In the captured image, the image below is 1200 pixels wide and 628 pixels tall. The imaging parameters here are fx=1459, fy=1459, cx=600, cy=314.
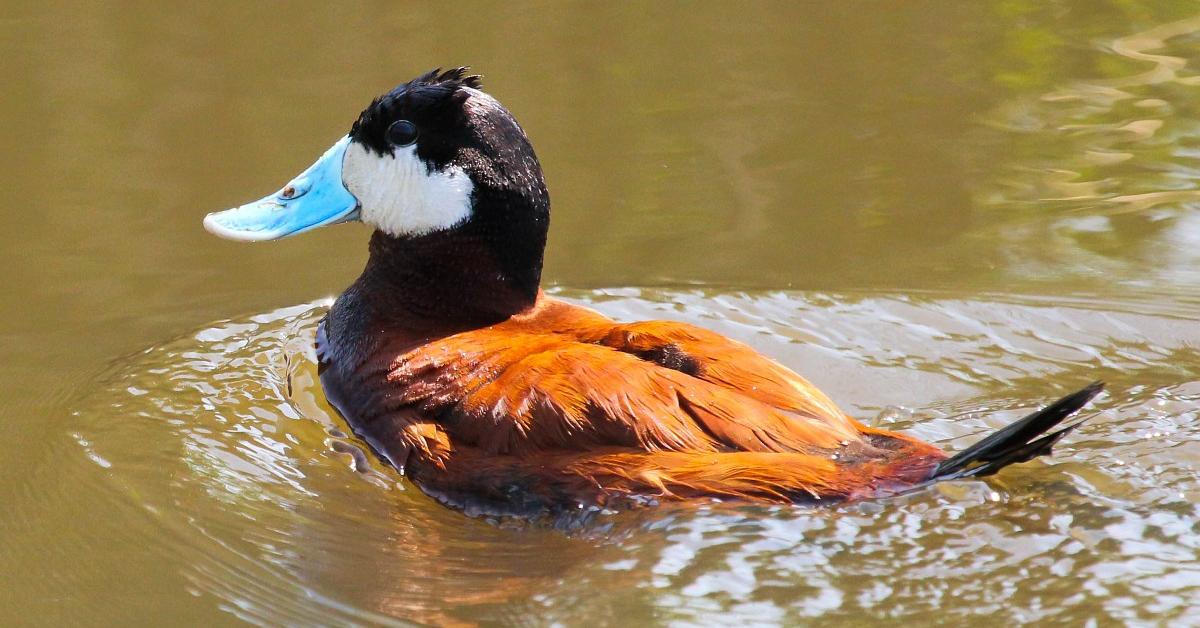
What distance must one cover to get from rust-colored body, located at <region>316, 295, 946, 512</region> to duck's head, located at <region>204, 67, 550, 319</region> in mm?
471

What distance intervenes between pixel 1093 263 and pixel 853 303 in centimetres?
102

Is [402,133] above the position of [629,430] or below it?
above

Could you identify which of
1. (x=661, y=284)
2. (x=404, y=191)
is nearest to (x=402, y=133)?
(x=404, y=191)

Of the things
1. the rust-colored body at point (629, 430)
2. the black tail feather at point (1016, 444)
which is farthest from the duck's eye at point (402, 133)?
the black tail feather at point (1016, 444)

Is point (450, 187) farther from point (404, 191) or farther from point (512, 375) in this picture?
point (512, 375)

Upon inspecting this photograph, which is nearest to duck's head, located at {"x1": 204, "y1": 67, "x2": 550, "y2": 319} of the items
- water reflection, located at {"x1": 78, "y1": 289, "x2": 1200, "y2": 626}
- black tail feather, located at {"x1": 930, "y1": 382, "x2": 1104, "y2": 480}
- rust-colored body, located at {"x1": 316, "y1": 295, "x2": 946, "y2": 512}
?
rust-colored body, located at {"x1": 316, "y1": 295, "x2": 946, "y2": 512}

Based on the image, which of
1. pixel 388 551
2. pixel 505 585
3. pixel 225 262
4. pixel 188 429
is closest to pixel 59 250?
pixel 225 262

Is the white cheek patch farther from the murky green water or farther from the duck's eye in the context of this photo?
the murky green water

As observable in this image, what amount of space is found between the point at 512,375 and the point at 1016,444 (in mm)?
1393

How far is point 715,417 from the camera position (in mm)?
3930

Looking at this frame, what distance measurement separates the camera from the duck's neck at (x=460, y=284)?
15.7 ft

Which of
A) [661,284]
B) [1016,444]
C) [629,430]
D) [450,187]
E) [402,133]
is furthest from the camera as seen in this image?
[661,284]

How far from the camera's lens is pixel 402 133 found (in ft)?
15.9

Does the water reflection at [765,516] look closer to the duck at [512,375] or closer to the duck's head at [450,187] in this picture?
the duck at [512,375]
